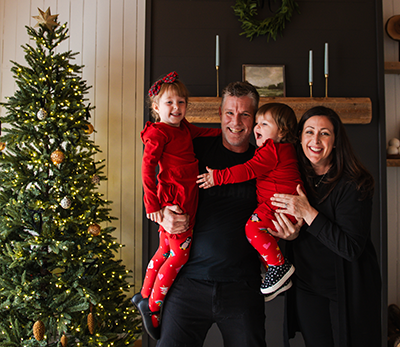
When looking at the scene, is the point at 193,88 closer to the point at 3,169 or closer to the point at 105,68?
the point at 105,68

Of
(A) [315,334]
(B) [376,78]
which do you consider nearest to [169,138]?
(A) [315,334]

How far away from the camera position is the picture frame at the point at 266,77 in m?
2.51

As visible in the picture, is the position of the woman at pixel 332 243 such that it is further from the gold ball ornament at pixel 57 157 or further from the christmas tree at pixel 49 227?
the gold ball ornament at pixel 57 157

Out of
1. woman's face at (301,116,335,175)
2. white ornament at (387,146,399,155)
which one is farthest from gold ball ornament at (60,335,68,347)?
white ornament at (387,146,399,155)

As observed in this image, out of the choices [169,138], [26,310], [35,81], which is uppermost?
[35,81]

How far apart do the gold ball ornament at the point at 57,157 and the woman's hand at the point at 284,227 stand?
1.54 metres

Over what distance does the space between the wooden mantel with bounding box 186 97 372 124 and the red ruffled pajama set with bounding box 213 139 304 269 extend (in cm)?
102

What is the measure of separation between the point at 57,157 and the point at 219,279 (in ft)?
4.77

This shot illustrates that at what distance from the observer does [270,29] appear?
2.49 m

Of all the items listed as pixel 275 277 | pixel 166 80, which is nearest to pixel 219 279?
pixel 275 277

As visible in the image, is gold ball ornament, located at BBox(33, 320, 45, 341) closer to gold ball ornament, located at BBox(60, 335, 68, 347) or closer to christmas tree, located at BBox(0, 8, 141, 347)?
christmas tree, located at BBox(0, 8, 141, 347)

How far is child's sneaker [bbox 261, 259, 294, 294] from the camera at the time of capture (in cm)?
136

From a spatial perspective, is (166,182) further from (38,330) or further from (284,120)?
(38,330)

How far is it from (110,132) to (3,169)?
43.8 inches
